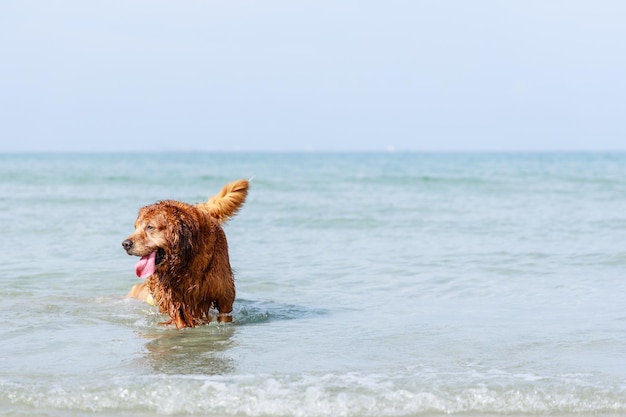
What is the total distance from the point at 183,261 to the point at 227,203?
108 cm

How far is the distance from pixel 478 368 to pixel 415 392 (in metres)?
0.76

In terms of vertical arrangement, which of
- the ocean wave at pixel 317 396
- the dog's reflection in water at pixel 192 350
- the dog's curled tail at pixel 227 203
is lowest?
the dog's reflection in water at pixel 192 350

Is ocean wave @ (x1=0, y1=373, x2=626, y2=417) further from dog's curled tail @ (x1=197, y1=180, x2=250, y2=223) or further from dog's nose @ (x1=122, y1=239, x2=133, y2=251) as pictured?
dog's curled tail @ (x1=197, y1=180, x2=250, y2=223)

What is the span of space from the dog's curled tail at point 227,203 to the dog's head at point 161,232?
1.00 m

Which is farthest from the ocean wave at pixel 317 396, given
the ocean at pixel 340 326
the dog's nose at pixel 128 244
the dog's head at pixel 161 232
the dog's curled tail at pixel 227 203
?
the dog's curled tail at pixel 227 203

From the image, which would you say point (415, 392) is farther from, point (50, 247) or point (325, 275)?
point (50, 247)

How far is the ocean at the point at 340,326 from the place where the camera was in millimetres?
5148

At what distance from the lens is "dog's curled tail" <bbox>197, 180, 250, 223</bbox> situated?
8.16 m

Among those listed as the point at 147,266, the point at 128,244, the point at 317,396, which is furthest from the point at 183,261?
the point at 317,396

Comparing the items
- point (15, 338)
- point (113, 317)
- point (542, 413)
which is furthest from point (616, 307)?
point (15, 338)

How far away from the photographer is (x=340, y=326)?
7352 mm

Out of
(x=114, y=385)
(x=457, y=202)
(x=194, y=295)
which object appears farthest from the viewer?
(x=457, y=202)

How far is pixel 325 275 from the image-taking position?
1030 centimetres

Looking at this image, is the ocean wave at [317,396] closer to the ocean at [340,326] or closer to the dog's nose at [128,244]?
the ocean at [340,326]
